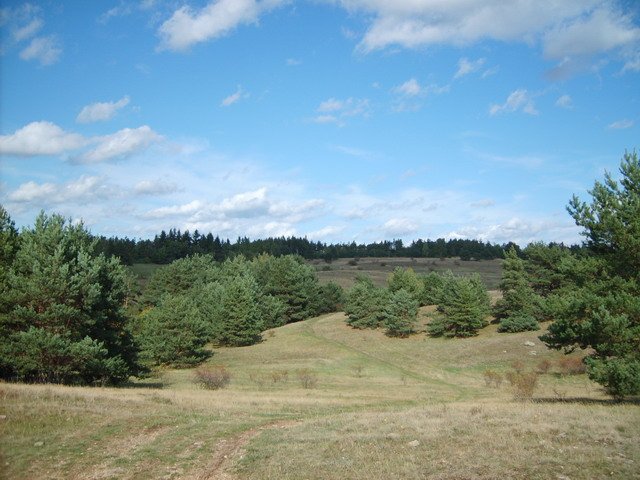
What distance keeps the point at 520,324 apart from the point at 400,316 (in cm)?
1820

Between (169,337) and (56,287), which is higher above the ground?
(56,287)

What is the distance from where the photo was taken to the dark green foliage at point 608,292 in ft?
69.7

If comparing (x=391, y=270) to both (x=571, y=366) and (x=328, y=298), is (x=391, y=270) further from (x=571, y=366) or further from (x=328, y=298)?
(x=571, y=366)

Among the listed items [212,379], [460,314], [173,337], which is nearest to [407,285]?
[460,314]

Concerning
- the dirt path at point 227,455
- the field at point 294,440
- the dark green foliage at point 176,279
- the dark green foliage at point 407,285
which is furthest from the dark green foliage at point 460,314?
the dirt path at point 227,455

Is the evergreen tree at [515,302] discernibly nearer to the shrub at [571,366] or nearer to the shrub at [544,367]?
the shrub at [544,367]

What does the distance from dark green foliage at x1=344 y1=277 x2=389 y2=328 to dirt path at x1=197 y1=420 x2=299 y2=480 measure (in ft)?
218

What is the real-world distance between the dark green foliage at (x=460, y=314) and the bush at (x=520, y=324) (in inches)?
167

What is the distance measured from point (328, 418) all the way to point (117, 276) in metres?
23.2

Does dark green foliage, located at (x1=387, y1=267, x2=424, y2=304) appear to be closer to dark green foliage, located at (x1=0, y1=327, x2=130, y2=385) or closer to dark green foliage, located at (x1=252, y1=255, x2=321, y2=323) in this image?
dark green foliage, located at (x1=252, y1=255, x2=321, y2=323)

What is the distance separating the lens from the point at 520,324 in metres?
68.0

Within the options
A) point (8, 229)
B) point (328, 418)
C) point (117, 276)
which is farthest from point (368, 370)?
point (8, 229)

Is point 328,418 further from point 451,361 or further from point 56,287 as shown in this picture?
point 451,361

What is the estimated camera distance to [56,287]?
31.5 meters
